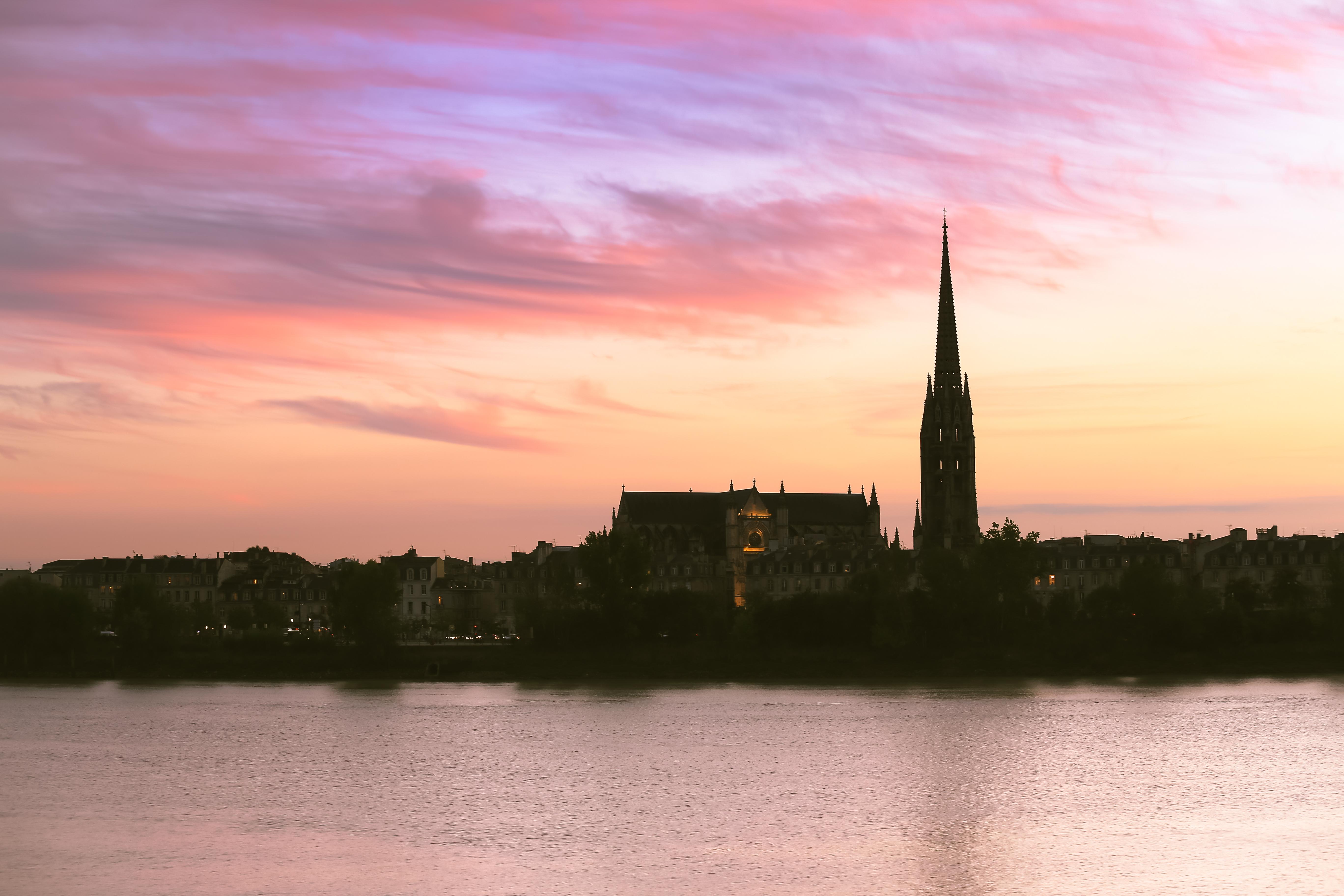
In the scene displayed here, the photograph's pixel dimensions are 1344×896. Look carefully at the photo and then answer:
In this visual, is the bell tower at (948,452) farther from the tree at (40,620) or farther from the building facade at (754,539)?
the tree at (40,620)

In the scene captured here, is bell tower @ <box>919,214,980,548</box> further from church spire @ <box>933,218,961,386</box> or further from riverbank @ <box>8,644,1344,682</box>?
riverbank @ <box>8,644,1344,682</box>

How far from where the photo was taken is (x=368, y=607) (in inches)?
4599

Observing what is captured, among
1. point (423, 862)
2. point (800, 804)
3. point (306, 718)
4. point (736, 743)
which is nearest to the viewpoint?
point (423, 862)

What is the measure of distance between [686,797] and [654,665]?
6264 cm

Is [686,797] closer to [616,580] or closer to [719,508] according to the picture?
[616,580]

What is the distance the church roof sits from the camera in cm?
17950

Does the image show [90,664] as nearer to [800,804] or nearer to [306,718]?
[306,718]

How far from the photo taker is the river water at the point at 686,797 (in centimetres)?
4141

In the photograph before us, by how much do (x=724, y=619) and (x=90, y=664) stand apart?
158ft

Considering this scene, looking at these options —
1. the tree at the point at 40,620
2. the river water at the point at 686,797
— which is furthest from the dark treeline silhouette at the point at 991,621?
the tree at the point at 40,620

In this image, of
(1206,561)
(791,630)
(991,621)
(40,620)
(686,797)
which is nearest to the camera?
(686,797)

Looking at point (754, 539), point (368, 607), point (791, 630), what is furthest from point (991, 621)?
point (754, 539)

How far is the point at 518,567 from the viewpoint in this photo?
173 metres

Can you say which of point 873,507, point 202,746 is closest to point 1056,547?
point 873,507
